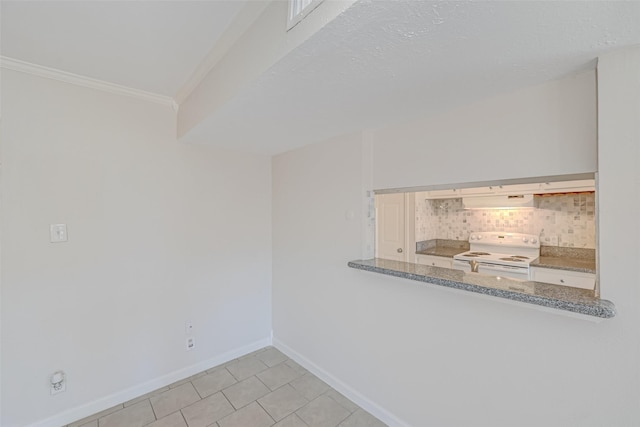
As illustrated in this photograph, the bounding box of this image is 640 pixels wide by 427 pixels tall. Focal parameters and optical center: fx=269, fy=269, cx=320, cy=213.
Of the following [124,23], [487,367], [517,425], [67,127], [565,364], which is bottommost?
[517,425]

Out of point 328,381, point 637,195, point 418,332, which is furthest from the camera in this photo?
point 328,381

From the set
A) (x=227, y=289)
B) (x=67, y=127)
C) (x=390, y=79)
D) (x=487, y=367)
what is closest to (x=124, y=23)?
(x=67, y=127)

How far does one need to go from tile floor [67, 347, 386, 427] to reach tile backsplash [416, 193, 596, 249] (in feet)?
7.35

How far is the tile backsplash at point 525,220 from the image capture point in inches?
108

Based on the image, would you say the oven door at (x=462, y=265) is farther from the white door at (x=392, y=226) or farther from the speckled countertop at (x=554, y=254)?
the white door at (x=392, y=226)

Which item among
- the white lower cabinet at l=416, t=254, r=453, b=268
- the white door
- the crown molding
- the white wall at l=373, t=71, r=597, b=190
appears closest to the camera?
the white wall at l=373, t=71, r=597, b=190

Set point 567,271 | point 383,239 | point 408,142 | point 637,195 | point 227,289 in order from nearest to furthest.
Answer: point 637,195, point 408,142, point 567,271, point 227,289, point 383,239

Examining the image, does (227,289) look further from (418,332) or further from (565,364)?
(565,364)

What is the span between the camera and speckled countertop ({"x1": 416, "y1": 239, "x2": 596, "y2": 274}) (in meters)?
2.47

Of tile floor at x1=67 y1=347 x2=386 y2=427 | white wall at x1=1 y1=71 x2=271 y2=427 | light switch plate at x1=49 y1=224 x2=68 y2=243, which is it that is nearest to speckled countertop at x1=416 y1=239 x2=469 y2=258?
tile floor at x1=67 y1=347 x2=386 y2=427

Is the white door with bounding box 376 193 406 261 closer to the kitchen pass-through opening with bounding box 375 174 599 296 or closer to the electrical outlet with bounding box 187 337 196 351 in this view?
the kitchen pass-through opening with bounding box 375 174 599 296

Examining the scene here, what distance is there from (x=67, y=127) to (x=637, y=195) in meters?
3.04

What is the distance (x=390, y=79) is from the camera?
1.25m

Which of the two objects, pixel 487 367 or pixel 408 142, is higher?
pixel 408 142
